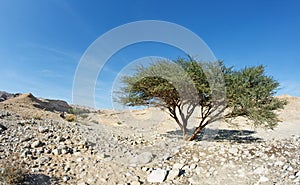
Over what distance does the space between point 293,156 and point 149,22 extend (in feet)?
26.8

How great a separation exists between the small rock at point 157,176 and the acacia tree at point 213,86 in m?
4.34

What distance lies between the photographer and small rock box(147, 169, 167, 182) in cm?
491

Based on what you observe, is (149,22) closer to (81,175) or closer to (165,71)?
(165,71)

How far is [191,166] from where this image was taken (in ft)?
18.7

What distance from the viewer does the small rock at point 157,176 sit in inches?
193

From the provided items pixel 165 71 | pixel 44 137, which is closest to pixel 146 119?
pixel 165 71

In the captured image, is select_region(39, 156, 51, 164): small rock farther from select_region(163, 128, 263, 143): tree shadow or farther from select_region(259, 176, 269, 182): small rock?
select_region(163, 128, 263, 143): tree shadow

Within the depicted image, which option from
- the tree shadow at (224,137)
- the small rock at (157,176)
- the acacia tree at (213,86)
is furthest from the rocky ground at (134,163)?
the tree shadow at (224,137)

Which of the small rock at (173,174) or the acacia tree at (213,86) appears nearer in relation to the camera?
the small rock at (173,174)

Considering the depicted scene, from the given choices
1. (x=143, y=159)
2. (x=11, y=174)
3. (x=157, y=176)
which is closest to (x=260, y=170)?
(x=157, y=176)

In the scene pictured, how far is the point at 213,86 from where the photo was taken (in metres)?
8.89

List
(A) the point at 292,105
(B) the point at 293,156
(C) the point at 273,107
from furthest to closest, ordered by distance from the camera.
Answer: (A) the point at 292,105 < (C) the point at 273,107 < (B) the point at 293,156

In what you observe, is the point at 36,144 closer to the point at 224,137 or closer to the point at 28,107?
the point at 224,137

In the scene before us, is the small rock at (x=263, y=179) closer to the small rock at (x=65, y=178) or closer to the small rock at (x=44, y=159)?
Answer: the small rock at (x=65, y=178)
